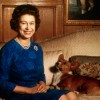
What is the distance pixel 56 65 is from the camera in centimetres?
281

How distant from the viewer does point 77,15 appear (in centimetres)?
367

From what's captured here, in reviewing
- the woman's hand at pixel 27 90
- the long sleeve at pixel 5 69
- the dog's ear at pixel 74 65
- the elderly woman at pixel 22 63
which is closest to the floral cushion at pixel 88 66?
the dog's ear at pixel 74 65

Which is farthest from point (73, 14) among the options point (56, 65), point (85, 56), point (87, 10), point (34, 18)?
point (34, 18)

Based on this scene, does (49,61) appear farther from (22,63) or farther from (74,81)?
(22,63)

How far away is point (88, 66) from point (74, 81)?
0.97 ft

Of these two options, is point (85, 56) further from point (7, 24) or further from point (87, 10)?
point (7, 24)

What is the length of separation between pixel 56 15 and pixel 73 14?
8.8 inches

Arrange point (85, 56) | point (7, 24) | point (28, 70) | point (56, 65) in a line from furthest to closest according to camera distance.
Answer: point (7, 24) < point (85, 56) < point (56, 65) < point (28, 70)

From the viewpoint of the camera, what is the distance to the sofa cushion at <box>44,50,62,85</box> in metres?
2.88

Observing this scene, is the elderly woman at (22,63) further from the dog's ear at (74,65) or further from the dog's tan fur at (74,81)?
the dog's ear at (74,65)

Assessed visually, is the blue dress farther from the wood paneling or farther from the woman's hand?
the wood paneling

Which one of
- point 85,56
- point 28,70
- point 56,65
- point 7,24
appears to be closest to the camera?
point 28,70

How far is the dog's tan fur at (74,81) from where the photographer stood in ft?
8.35

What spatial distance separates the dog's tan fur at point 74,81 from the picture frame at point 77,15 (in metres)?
0.98
